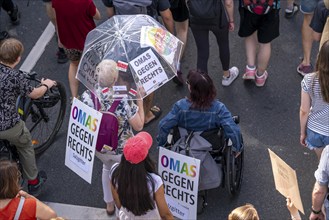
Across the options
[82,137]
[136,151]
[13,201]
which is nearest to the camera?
[136,151]

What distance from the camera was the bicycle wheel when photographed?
5.21 metres

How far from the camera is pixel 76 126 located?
4.29 meters

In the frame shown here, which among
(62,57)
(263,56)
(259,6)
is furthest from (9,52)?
(263,56)

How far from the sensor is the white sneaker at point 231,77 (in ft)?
19.4

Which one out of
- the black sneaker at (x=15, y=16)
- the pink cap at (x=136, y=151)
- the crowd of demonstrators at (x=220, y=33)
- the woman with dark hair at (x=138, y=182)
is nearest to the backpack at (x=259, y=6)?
the crowd of demonstrators at (x=220, y=33)

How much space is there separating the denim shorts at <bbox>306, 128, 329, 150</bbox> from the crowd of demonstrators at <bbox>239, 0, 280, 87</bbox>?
4.80 feet

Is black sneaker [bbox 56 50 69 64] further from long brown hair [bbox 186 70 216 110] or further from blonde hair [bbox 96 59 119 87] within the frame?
long brown hair [bbox 186 70 216 110]

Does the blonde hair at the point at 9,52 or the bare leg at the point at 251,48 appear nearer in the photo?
the blonde hair at the point at 9,52

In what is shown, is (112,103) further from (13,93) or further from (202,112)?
(13,93)

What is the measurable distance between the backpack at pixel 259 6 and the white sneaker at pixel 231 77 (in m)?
1.01

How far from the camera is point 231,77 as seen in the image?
5.96 meters

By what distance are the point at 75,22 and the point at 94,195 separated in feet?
5.50

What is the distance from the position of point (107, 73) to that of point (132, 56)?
1.21ft

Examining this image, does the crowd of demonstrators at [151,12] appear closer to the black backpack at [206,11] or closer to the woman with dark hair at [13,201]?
the black backpack at [206,11]
